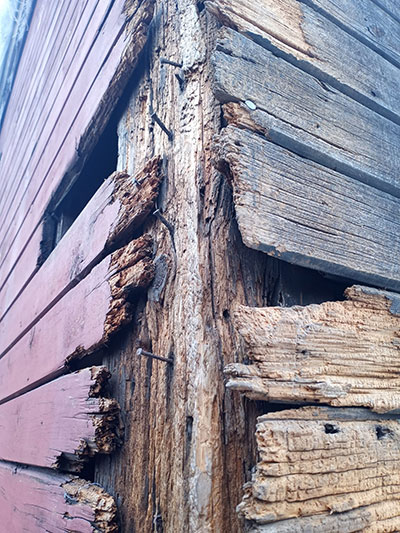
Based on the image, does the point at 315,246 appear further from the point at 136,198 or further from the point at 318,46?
the point at 318,46

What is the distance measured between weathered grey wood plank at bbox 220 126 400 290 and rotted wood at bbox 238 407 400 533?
0.31m

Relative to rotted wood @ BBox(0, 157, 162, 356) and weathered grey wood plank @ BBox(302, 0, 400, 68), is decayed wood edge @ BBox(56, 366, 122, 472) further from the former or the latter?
weathered grey wood plank @ BBox(302, 0, 400, 68)

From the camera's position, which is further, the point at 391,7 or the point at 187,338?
the point at 391,7

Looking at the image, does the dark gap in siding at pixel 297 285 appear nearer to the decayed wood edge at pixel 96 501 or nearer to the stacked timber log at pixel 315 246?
the stacked timber log at pixel 315 246

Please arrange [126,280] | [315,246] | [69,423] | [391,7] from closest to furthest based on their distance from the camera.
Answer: [315,246], [126,280], [69,423], [391,7]

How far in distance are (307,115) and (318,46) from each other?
27cm

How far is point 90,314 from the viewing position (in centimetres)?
126

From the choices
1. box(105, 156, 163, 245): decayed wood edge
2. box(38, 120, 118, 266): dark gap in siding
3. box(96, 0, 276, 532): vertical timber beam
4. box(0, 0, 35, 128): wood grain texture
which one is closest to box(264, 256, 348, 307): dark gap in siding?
box(96, 0, 276, 532): vertical timber beam

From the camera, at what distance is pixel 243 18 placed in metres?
1.10

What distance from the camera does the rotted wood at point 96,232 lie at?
45.0 inches

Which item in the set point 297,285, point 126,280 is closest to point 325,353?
point 297,285

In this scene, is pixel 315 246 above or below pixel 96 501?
above

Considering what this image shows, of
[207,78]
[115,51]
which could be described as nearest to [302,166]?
[207,78]

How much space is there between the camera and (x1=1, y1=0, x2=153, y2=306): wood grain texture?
138 cm
